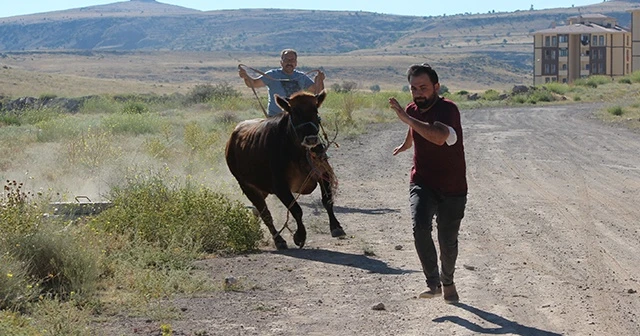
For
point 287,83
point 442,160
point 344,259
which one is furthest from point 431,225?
point 287,83

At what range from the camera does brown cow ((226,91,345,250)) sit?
37.1 ft

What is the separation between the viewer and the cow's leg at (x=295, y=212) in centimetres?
1161

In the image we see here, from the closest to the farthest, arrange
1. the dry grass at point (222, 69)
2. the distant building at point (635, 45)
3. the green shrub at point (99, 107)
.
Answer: the green shrub at point (99, 107), the distant building at point (635, 45), the dry grass at point (222, 69)

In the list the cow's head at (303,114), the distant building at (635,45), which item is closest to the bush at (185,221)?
the cow's head at (303,114)

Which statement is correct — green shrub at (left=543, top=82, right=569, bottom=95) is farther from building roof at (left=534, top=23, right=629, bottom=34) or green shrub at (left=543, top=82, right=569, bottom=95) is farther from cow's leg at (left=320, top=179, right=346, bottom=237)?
cow's leg at (left=320, top=179, right=346, bottom=237)

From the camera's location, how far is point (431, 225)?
27.2ft

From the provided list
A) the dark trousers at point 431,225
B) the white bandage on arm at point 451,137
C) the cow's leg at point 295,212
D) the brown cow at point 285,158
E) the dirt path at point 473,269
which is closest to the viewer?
the dirt path at point 473,269

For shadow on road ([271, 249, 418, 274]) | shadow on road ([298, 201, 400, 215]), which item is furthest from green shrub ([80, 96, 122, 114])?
shadow on road ([271, 249, 418, 274])

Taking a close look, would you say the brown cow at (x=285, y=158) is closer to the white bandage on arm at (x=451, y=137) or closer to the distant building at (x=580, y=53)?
the white bandage on arm at (x=451, y=137)

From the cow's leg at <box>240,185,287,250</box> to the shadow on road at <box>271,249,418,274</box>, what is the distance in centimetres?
17

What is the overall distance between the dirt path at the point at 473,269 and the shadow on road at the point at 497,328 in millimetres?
14

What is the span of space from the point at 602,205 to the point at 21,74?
312 feet

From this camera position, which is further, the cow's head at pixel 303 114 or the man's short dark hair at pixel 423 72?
the cow's head at pixel 303 114

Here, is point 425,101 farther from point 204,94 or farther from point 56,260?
point 204,94
